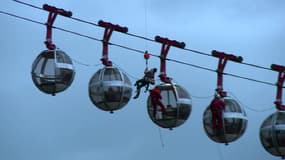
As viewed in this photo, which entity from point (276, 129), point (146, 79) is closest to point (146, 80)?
point (146, 79)

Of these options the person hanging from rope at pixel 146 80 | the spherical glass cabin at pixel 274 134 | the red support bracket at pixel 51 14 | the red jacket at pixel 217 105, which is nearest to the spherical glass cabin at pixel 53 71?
the red support bracket at pixel 51 14

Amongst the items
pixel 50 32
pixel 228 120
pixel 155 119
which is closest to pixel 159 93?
pixel 155 119

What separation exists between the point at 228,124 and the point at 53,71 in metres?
4.65

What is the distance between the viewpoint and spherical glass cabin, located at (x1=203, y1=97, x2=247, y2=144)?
65.1 ft

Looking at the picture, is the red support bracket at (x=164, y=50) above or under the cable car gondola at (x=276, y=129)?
above

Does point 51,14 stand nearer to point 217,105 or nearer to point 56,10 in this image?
point 56,10

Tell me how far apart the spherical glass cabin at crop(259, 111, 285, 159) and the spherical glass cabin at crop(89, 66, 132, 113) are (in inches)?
148

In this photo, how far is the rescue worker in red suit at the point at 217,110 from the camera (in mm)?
19625

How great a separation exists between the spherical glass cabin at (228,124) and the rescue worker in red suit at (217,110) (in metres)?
0.09

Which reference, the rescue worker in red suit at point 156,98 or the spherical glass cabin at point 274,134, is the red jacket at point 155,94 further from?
the spherical glass cabin at point 274,134

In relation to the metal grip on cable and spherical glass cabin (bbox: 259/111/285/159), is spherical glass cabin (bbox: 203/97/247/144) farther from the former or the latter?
the metal grip on cable

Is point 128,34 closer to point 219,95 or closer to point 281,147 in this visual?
point 219,95

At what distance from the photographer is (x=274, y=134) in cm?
2019

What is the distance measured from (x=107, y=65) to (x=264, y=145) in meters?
4.67
